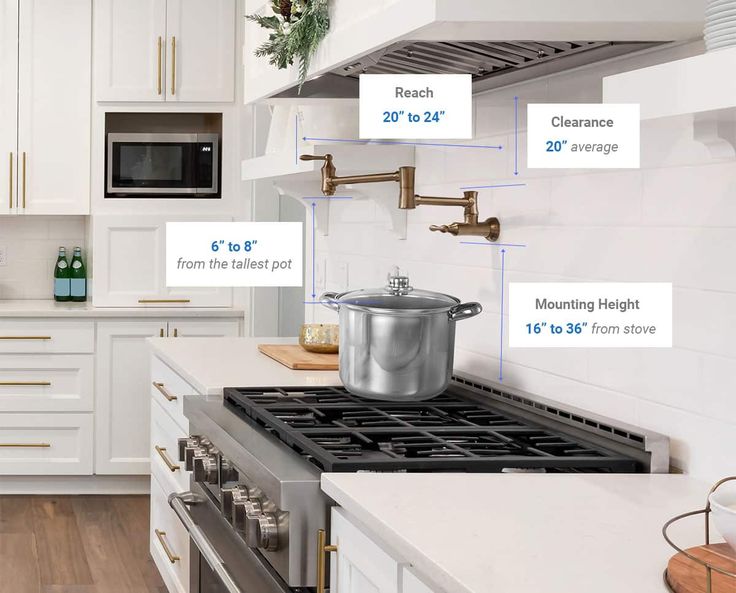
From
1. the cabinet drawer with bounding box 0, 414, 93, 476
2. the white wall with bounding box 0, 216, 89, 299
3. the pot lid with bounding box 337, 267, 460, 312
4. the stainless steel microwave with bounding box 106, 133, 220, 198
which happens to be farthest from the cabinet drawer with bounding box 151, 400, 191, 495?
the white wall with bounding box 0, 216, 89, 299

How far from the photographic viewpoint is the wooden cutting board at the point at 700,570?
101 centimetres

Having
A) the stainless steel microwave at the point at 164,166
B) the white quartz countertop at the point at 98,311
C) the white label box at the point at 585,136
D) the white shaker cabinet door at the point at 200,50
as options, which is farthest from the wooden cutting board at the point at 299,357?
the white shaker cabinet door at the point at 200,50

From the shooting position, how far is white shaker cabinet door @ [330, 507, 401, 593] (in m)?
1.28

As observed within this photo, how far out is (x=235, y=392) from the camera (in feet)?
7.43

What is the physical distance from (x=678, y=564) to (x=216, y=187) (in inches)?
153

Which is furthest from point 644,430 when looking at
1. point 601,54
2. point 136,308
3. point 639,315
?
point 136,308

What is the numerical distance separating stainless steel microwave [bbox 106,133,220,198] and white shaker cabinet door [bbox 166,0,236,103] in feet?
0.68

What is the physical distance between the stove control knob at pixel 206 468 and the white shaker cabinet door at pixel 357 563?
1.83 ft

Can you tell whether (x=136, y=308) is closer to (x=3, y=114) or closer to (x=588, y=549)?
(x=3, y=114)

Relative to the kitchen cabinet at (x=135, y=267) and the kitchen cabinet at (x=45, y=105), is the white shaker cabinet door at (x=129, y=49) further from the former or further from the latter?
the kitchen cabinet at (x=135, y=267)

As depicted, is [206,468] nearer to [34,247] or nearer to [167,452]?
[167,452]

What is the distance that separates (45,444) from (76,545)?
2.41ft

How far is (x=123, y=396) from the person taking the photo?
464 cm

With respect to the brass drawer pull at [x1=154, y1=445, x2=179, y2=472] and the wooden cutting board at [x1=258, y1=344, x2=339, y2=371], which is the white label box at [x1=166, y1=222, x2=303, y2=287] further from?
the brass drawer pull at [x1=154, y1=445, x2=179, y2=472]
